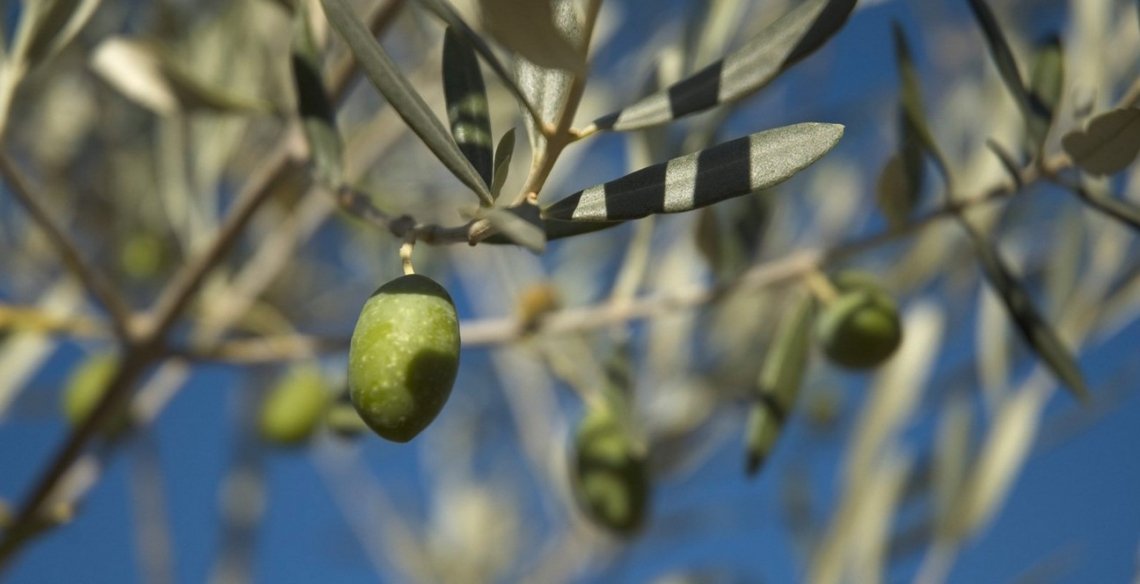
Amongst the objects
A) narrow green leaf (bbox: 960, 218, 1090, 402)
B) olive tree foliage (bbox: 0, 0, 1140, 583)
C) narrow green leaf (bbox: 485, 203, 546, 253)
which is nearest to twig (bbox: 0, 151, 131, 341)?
olive tree foliage (bbox: 0, 0, 1140, 583)

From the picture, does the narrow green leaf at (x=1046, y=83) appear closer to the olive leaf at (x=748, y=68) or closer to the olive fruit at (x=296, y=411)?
the olive leaf at (x=748, y=68)

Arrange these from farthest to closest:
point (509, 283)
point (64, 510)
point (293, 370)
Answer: point (509, 283) < point (293, 370) < point (64, 510)

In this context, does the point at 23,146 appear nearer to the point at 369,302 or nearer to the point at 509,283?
the point at 509,283

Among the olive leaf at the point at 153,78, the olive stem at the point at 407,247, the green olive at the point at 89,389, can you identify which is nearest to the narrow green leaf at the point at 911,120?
the olive stem at the point at 407,247

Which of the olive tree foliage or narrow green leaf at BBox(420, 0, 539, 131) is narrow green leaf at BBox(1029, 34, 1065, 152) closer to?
the olive tree foliage

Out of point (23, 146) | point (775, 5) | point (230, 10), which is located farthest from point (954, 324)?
point (23, 146)

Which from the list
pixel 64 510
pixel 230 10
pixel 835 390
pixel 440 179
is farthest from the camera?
pixel 440 179
